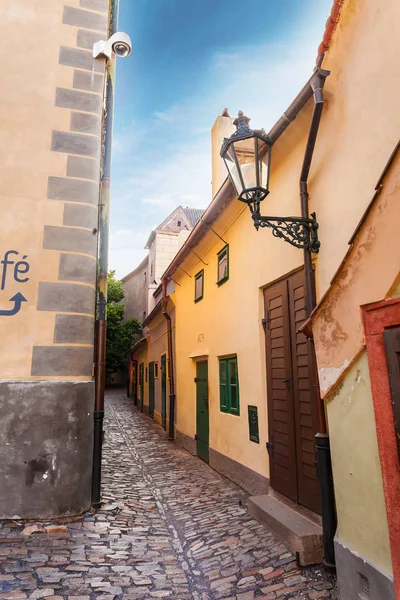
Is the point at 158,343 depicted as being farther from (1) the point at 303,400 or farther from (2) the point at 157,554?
(2) the point at 157,554

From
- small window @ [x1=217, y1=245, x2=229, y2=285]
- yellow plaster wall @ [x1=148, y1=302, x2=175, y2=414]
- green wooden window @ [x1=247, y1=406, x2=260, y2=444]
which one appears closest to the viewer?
green wooden window @ [x1=247, y1=406, x2=260, y2=444]

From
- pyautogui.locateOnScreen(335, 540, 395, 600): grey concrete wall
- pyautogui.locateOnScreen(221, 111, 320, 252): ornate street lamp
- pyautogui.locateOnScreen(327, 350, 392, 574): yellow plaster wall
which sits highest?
pyautogui.locateOnScreen(221, 111, 320, 252): ornate street lamp

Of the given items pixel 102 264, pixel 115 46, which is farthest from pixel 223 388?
pixel 115 46

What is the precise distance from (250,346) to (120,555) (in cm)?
324

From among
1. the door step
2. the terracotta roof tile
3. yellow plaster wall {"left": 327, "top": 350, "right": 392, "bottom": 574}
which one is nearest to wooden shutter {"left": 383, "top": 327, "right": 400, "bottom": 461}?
yellow plaster wall {"left": 327, "top": 350, "right": 392, "bottom": 574}

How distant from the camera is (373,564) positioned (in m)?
2.68

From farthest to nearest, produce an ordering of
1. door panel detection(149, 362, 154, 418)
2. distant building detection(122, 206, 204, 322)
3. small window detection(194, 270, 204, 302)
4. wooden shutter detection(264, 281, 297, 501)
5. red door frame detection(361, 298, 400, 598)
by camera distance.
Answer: distant building detection(122, 206, 204, 322)
door panel detection(149, 362, 154, 418)
small window detection(194, 270, 204, 302)
wooden shutter detection(264, 281, 297, 501)
red door frame detection(361, 298, 400, 598)

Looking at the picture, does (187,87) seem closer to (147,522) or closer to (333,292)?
(333,292)

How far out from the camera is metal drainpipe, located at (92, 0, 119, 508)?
5672 millimetres

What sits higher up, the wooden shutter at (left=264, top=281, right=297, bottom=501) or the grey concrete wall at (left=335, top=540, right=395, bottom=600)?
the wooden shutter at (left=264, top=281, right=297, bottom=501)

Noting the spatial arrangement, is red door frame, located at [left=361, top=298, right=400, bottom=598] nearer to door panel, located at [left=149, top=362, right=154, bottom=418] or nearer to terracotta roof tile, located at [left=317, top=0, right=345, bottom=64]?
terracotta roof tile, located at [left=317, top=0, right=345, bottom=64]

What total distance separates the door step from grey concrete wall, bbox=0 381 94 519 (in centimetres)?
228

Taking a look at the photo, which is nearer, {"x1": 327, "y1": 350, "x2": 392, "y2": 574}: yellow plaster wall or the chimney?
{"x1": 327, "y1": 350, "x2": 392, "y2": 574}: yellow plaster wall

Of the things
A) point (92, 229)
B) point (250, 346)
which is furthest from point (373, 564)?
point (92, 229)
